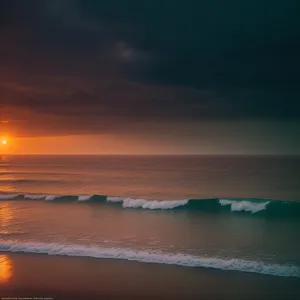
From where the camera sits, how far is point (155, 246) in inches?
455

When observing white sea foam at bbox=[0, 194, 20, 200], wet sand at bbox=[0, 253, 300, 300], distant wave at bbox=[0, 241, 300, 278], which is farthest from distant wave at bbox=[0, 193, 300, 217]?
wet sand at bbox=[0, 253, 300, 300]

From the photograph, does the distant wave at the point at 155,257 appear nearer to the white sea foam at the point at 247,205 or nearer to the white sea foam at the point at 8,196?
the white sea foam at the point at 247,205

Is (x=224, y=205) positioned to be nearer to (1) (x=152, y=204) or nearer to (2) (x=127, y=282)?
(1) (x=152, y=204)

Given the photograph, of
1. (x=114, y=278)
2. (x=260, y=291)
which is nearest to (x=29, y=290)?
(x=114, y=278)

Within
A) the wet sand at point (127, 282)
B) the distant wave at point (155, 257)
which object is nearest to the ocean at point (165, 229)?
the distant wave at point (155, 257)

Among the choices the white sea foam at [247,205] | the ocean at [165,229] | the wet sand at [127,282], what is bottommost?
the wet sand at [127,282]

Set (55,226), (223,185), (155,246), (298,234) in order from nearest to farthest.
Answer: (155,246)
(298,234)
(55,226)
(223,185)

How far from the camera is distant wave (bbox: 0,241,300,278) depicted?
9211 mm

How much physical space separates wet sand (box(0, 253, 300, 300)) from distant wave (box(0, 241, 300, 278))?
33cm

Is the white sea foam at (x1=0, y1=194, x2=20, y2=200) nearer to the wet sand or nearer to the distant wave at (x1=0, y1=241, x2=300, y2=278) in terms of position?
the distant wave at (x1=0, y1=241, x2=300, y2=278)

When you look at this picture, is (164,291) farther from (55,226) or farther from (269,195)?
(269,195)

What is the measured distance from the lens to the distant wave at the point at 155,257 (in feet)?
30.2

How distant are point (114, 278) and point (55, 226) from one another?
6.80 meters

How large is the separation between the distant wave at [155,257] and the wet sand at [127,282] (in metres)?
0.33
